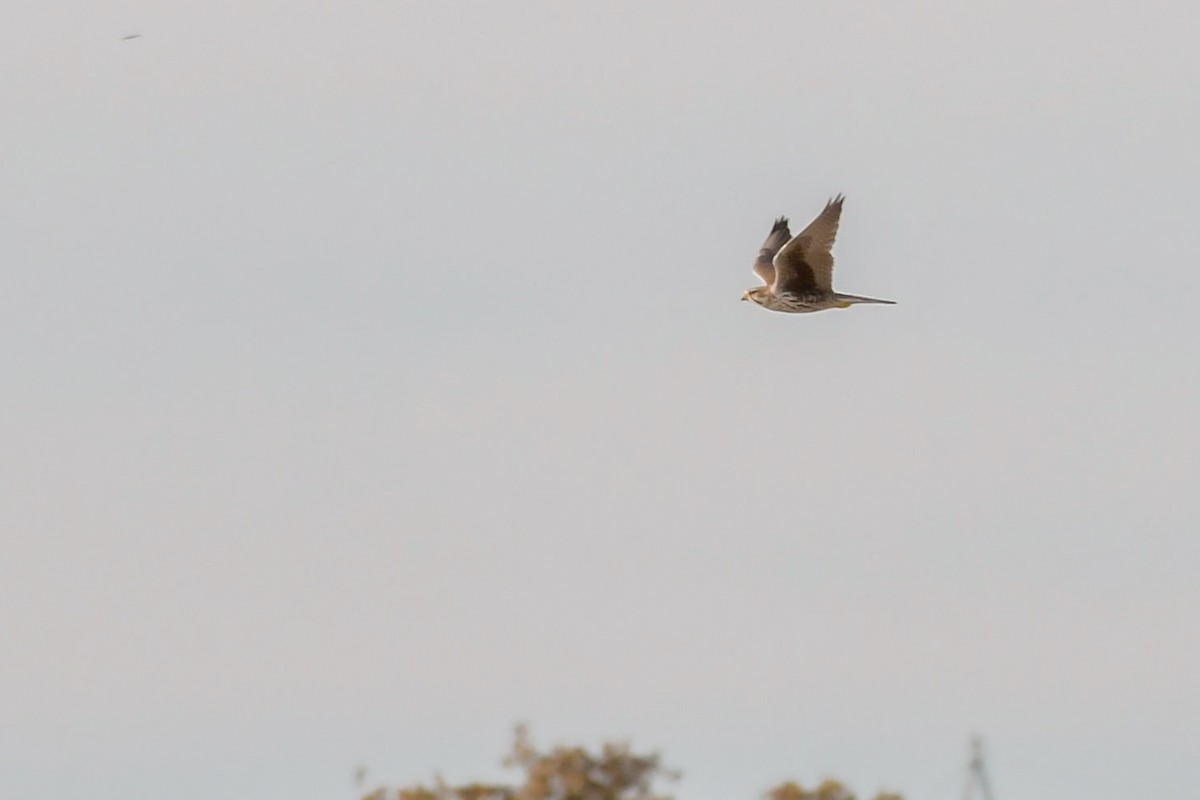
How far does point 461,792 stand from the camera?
115 ft

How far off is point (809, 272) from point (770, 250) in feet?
19.1

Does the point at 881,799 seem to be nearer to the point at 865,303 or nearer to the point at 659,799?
the point at 659,799

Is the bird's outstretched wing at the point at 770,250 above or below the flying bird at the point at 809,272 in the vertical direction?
above

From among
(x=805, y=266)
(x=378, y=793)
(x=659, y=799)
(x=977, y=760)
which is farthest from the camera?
(x=977, y=760)

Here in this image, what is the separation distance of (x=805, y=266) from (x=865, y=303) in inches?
55.2

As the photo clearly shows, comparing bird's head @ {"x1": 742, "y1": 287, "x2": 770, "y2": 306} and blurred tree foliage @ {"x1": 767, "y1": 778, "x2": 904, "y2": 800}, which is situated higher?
bird's head @ {"x1": 742, "y1": 287, "x2": 770, "y2": 306}

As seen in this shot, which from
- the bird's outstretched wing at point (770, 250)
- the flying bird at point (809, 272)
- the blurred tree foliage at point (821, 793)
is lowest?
the blurred tree foliage at point (821, 793)

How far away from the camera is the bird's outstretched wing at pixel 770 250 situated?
137 feet

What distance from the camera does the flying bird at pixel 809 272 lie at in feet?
127

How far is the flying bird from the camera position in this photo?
38562 mm

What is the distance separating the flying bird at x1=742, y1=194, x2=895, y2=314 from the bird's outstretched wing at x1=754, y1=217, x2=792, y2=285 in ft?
3.00

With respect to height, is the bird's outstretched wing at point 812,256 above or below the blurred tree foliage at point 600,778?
above

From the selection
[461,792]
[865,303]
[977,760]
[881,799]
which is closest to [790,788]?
[881,799]

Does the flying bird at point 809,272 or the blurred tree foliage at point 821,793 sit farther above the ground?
the flying bird at point 809,272
